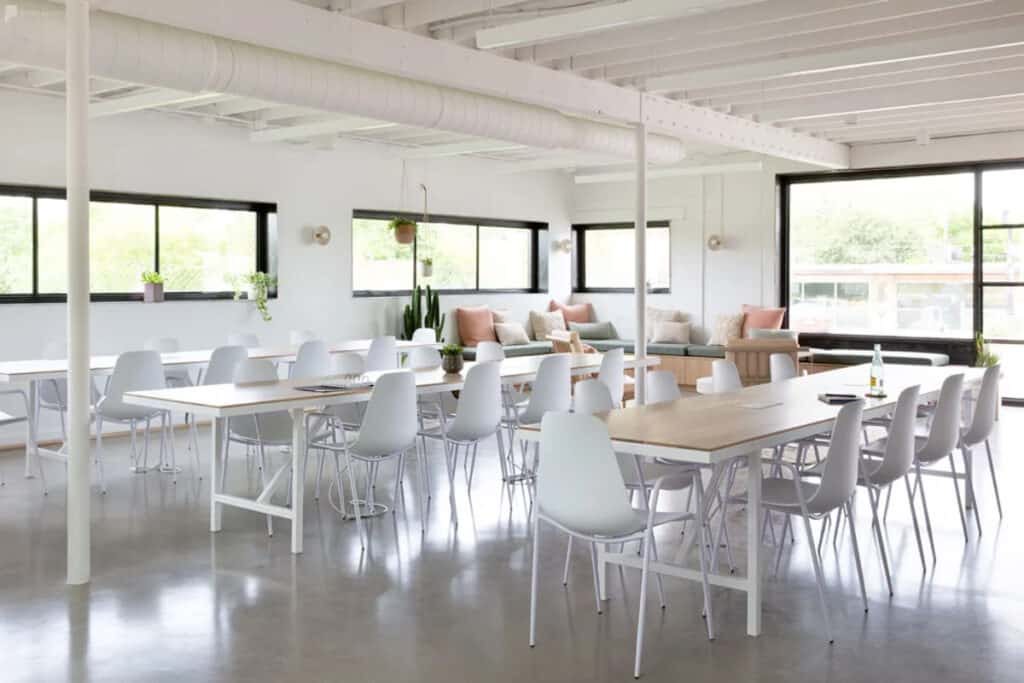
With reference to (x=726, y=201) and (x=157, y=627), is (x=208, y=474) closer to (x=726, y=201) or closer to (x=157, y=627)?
(x=157, y=627)

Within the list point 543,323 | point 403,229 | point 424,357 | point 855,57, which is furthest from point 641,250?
point 543,323

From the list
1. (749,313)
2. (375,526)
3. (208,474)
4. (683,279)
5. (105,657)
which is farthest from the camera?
(683,279)

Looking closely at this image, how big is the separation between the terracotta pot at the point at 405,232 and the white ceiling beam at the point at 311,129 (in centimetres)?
146

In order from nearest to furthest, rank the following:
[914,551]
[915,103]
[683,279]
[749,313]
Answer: [914,551]
[915,103]
[749,313]
[683,279]

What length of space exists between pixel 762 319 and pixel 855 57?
19.9 ft

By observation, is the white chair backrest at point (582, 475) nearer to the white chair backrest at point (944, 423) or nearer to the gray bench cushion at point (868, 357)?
the white chair backrest at point (944, 423)

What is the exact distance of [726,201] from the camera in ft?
43.2

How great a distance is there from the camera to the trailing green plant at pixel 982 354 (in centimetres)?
1094

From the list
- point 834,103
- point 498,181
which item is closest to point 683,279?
point 498,181

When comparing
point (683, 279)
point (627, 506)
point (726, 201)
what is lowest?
point (627, 506)

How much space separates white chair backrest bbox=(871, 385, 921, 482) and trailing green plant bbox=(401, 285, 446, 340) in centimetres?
742

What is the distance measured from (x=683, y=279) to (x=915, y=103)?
524cm

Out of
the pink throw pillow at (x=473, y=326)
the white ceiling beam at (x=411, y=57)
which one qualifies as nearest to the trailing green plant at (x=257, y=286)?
the pink throw pillow at (x=473, y=326)

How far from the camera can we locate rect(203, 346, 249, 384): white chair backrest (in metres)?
7.15
